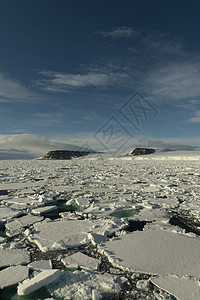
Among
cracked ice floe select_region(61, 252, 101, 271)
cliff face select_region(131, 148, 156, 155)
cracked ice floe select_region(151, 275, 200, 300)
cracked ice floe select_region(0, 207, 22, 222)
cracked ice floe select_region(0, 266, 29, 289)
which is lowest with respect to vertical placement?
cracked ice floe select_region(151, 275, 200, 300)

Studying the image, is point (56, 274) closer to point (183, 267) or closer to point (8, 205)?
point (183, 267)

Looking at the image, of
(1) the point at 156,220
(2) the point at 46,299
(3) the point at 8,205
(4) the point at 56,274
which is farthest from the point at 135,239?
(3) the point at 8,205

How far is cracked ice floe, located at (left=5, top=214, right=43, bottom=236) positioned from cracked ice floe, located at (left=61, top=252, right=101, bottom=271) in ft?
4.34

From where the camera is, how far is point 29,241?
290cm

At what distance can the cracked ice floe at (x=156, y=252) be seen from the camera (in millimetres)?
2143

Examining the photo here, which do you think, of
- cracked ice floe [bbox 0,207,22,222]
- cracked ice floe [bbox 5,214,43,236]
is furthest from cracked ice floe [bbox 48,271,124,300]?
cracked ice floe [bbox 0,207,22,222]

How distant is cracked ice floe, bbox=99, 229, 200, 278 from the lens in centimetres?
214

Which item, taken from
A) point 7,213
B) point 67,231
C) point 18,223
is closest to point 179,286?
point 67,231

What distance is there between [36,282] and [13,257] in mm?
797

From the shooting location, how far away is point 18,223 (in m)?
3.62

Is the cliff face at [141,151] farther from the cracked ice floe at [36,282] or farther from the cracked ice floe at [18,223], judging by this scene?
the cracked ice floe at [36,282]

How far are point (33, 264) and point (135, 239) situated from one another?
4.74ft

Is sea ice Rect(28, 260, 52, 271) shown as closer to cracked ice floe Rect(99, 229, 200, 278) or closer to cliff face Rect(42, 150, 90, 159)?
cracked ice floe Rect(99, 229, 200, 278)

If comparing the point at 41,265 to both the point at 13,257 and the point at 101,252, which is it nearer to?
the point at 13,257
